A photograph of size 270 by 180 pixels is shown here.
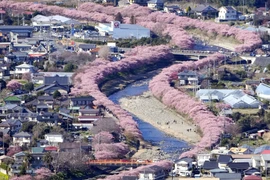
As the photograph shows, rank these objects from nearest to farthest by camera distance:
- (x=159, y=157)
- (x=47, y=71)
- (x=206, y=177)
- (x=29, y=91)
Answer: (x=206, y=177) < (x=159, y=157) < (x=29, y=91) < (x=47, y=71)

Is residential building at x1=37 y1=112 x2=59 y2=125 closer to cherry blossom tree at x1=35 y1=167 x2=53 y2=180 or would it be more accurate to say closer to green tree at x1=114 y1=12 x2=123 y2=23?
cherry blossom tree at x1=35 y1=167 x2=53 y2=180

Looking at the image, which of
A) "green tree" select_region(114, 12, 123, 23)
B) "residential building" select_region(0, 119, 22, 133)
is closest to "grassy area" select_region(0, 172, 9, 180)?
"residential building" select_region(0, 119, 22, 133)

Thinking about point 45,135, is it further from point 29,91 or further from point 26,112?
point 29,91

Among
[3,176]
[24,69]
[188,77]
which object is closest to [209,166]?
[3,176]

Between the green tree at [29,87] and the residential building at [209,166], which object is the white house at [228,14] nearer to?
the green tree at [29,87]

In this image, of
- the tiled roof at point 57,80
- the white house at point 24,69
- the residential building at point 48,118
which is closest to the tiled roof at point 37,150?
the residential building at point 48,118

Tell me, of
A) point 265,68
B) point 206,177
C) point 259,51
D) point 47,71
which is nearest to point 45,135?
point 206,177

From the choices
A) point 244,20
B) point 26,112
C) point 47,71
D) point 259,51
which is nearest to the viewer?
point 26,112
